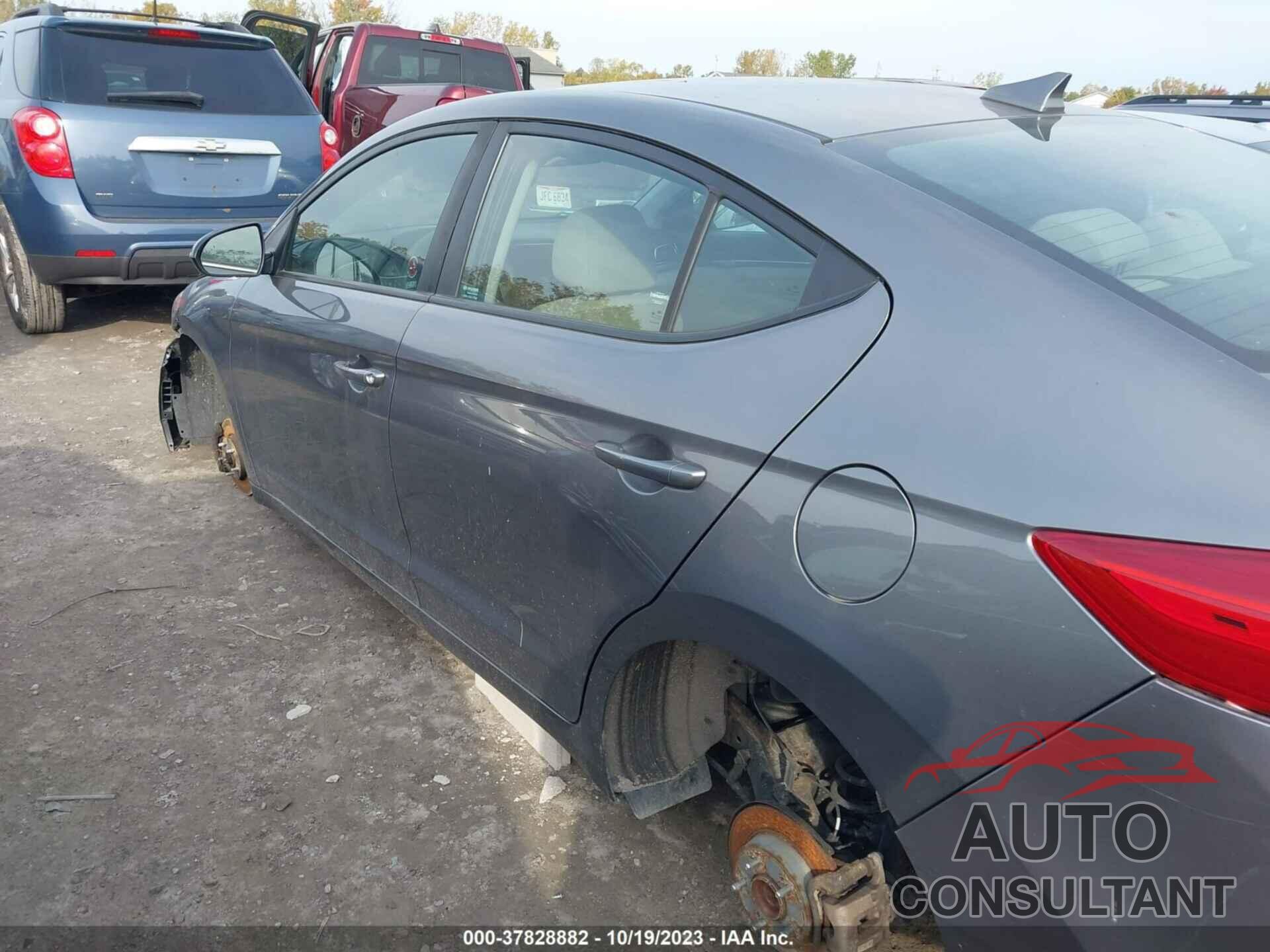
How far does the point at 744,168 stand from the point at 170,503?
10.9 ft

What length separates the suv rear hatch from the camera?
19.1ft

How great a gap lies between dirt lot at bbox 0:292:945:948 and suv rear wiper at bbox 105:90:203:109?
290 cm

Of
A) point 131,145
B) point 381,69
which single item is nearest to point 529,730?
point 131,145

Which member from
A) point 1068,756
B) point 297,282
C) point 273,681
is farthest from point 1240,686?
point 297,282

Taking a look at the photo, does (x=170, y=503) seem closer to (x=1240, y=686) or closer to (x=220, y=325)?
(x=220, y=325)

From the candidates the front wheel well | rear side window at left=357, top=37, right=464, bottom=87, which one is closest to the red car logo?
the front wheel well

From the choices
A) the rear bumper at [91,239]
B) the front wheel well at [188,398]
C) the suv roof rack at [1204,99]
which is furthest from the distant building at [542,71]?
the front wheel well at [188,398]

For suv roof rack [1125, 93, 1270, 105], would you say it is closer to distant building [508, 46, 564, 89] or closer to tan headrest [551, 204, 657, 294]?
tan headrest [551, 204, 657, 294]

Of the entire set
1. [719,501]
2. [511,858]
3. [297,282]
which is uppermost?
[719,501]

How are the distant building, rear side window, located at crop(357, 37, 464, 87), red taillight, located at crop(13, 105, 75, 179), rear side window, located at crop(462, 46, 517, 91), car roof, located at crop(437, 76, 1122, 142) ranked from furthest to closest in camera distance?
the distant building, rear side window, located at crop(462, 46, 517, 91), rear side window, located at crop(357, 37, 464, 87), red taillight, located at crop(13, 105, 75, 179), car roof, located at crop(437, 76, 1122, 142)

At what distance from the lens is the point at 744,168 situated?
188 cm

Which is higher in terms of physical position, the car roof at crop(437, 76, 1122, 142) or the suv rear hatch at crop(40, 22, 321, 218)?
the car roof at crop(437, 76, 1122, 142)

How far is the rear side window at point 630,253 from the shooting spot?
177cm

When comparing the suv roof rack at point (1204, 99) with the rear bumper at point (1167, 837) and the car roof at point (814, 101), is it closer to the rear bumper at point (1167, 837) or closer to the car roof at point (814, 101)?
the car roof at point (814, 101)
